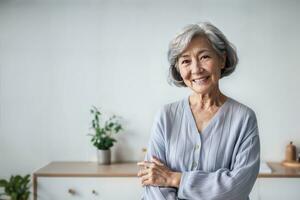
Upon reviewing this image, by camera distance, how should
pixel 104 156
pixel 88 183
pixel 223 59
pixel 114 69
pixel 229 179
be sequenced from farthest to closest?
pixel 114 69 < pixel 104 156 < pixel 88 183 < pixel 223 59 < pixel 229 179

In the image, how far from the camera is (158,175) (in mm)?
1213

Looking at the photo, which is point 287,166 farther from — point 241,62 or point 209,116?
point 209,116

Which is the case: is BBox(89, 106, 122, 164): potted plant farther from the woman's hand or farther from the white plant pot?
the woman's hand

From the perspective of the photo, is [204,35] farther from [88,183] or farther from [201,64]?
[88,183]

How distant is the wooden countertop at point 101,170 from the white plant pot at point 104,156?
2.0 inches

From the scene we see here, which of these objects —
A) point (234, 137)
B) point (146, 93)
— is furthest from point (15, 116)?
point (234, 137)

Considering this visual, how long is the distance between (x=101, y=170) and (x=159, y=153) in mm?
1337

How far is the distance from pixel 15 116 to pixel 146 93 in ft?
4.03

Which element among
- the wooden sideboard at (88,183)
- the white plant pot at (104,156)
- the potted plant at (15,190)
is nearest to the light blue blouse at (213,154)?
the wooden sideboard at (88,183)

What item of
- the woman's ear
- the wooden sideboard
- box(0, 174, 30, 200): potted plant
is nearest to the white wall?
the wooden sideboard

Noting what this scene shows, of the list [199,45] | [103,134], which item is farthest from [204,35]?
[103,134]

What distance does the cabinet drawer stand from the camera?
241 centimetres

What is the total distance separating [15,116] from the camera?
2869mm

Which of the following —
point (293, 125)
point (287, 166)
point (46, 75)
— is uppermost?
point (46, 75)
